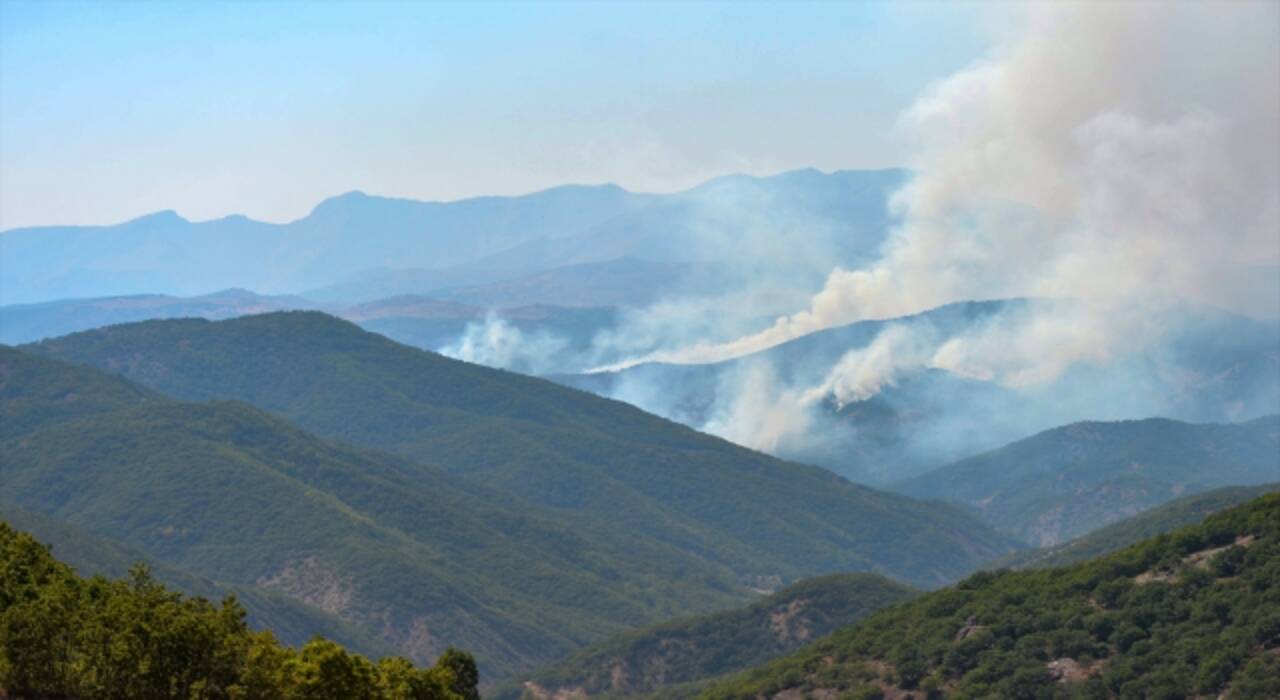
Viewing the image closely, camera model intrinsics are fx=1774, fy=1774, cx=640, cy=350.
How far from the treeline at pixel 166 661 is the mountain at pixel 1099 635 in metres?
47.0

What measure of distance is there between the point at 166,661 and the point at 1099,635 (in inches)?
2560

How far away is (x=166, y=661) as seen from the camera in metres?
73.2

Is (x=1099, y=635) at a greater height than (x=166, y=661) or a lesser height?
greater

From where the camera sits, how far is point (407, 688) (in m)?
76.1

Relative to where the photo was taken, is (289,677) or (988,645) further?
(988,645)

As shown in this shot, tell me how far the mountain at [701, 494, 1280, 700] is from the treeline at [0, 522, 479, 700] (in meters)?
47.0

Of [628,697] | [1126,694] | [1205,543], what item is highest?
[1205,543]

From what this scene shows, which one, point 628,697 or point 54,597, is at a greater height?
point 54,597

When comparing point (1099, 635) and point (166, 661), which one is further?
point (1099, 635)

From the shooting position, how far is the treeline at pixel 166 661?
69.3 metres

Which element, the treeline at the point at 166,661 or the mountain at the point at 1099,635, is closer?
the treeline at the point at 166,661

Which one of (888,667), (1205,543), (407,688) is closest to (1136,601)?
(1205,543)

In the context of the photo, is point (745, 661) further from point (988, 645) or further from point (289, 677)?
point (289, 677)

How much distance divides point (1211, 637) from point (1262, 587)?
19.8 ft
